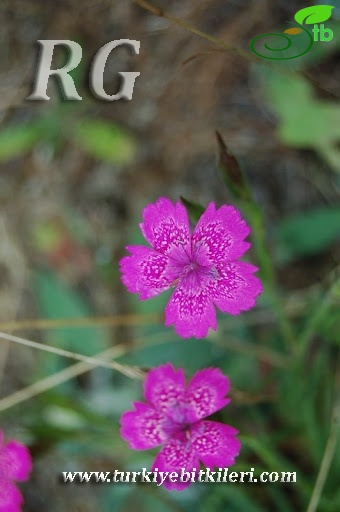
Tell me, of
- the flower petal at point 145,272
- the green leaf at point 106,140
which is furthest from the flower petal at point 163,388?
the green leaf at point 106,140

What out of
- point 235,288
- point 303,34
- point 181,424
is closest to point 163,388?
point 181,424

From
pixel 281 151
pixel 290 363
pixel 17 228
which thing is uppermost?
pixel 281 151

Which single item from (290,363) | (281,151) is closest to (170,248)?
(290,363)

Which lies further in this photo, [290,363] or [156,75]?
[156,75]

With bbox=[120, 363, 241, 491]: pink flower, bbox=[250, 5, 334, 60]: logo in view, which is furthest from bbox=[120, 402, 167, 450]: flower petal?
bbox=[250, 5, 334, 60]: logo

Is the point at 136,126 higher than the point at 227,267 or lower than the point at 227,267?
higher

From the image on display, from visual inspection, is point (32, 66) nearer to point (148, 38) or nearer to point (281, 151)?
point (148, 38)

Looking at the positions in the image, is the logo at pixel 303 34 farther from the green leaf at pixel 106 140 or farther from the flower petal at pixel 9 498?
the flower petal at pixel 9 498

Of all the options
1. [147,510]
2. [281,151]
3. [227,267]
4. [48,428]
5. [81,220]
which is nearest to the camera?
[227,267]

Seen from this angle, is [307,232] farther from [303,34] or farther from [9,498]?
[9,498]
